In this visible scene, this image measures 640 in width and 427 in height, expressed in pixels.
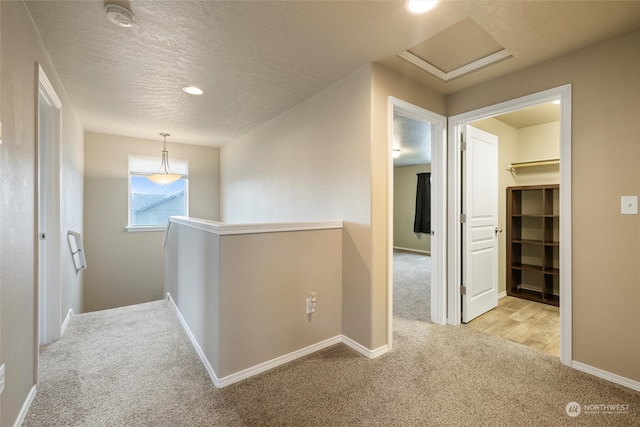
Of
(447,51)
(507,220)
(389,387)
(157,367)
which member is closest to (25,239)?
(157,367)

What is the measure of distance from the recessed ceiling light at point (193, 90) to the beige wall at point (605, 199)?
3.03 m

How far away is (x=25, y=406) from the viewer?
158 centimetres

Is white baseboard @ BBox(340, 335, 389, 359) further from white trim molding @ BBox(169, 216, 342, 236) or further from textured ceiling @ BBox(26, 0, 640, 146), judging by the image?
textured ceiling @ BBox(26, 0, 640, 146)

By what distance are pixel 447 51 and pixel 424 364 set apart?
7.74 ft

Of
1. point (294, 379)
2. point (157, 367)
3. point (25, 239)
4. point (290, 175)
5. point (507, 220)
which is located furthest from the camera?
point (507, 220)

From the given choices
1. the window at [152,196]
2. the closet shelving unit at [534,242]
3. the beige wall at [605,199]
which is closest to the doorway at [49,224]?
the window at [152,196]

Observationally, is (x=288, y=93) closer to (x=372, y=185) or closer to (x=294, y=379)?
(x=372, y=185)

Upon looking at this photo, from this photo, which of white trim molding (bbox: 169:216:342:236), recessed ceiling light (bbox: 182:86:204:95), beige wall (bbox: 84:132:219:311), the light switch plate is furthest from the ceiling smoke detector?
beige wall (bbox: 84:132:219:311)

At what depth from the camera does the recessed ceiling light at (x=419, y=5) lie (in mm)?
1529

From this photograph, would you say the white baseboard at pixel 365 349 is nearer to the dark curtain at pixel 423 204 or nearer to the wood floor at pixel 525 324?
the wood floor at pixel 525 324

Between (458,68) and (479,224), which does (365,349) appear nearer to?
(479,224)

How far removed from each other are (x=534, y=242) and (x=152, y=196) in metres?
5.99

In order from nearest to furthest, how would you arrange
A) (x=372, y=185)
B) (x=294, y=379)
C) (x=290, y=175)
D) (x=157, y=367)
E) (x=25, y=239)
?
(x=25, y=239), (x=294, y=379), (x=157, y=367), (x=372, y=185), (x=290, y=175)

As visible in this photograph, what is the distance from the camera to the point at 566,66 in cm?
207
